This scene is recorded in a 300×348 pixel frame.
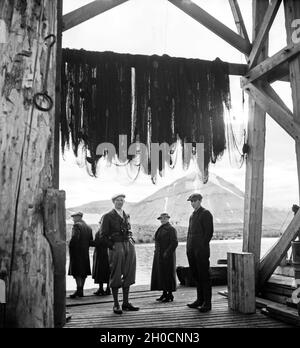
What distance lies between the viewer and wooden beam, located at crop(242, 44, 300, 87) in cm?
564

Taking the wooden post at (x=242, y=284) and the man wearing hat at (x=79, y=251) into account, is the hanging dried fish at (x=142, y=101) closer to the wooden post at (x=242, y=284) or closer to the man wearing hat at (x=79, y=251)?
the wooden post at (x=242, y=284)

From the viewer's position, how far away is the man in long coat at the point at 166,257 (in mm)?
6613

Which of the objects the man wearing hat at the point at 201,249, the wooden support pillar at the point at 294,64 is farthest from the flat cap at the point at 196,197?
the wooden support pillar at the point at 294,64

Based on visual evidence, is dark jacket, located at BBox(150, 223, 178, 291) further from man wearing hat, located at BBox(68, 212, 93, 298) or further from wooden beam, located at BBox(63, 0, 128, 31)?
wooden beam, located at BBox(63, 0, 128, 31)

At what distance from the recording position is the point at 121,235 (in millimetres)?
5711

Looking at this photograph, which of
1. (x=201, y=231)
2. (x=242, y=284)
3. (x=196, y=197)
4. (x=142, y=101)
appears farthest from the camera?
(x=142, y=101)

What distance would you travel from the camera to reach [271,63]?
6062 mm

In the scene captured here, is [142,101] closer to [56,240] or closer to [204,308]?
[204,308]

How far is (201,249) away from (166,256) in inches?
42.3

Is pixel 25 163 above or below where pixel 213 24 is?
below

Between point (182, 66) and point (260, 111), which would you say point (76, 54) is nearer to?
point (182, 66)

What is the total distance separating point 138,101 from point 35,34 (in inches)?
168

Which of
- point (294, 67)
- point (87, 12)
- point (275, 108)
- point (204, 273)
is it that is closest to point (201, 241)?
point (204, 273)

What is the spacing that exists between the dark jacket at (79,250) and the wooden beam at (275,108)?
404 cm
